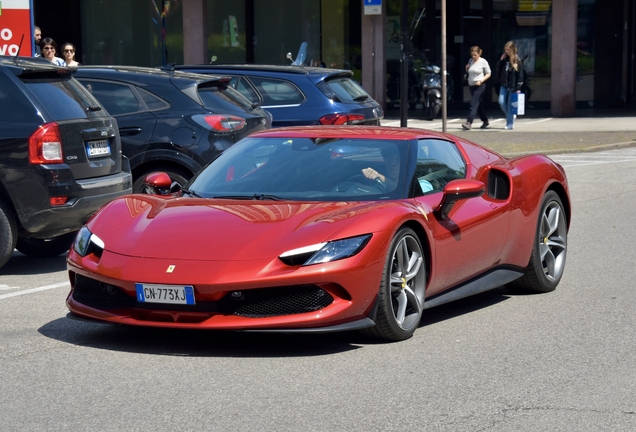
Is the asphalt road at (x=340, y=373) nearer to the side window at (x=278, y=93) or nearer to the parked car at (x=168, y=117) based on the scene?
the parked car at (x=168, y=117)

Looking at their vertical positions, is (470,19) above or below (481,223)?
above

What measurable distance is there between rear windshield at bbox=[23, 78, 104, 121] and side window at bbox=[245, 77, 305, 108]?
566 centimetres

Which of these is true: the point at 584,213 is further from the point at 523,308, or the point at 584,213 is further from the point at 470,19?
the point at 470,19

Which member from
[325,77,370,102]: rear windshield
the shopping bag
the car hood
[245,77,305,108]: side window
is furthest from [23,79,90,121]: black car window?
the shopping bag

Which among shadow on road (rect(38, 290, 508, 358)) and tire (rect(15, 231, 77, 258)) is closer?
shadow on road (rect(38, 290, 508, 358))

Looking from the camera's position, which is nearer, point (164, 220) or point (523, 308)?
point (164, 220)

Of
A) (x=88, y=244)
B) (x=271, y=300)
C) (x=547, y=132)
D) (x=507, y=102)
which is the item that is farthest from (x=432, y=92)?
(x=271, y=300)

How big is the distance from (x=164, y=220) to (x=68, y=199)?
2.89 m

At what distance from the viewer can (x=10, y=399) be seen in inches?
208

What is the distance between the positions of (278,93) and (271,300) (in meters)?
9.78

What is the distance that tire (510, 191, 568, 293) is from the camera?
8078 mm

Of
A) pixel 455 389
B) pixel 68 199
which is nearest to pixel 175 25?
pixel 68 199

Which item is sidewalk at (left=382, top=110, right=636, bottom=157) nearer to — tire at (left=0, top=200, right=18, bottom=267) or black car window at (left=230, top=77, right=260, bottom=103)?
black car window at (left=230, top=77, right=260, bottom=103)

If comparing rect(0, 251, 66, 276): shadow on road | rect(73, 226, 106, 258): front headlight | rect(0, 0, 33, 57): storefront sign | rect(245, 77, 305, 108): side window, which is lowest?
rect(0, 251, 66, 276): shadow on road
